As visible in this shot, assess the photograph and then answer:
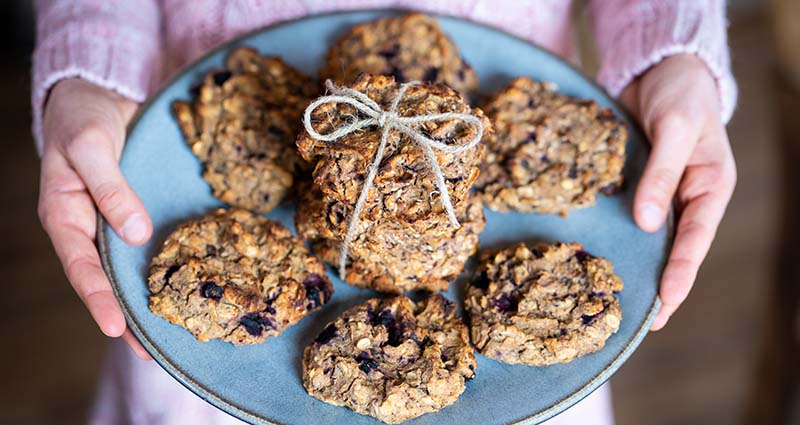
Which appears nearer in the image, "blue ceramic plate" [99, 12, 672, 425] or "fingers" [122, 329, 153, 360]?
"blue ceramic plate" [99, 12, 672, 425]

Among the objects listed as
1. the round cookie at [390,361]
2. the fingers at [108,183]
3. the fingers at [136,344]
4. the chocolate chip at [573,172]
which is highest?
the fingers at [108,183]

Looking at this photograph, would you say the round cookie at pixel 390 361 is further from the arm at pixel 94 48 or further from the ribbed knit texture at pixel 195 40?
the arm at pixel 94 48

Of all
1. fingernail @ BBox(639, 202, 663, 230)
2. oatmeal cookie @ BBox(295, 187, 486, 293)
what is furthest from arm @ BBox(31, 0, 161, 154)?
fingernail @ BBox(639, 202, 663, 230)

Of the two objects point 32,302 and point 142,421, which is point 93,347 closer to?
point 32,302

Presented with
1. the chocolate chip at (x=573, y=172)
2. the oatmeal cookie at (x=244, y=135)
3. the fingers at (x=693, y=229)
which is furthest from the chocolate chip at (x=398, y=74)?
the fingers at (x=693, y=229)

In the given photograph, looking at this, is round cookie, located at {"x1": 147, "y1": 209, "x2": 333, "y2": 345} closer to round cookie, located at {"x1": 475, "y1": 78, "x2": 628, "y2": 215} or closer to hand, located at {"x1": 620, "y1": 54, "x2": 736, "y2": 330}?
round cookie, located at {"x1": 475, "y1": 78, "x2": 628, "y2": 215}

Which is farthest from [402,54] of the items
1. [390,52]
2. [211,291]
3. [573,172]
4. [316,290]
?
[211,291]

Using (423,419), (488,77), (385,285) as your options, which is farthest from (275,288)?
(488,77)
